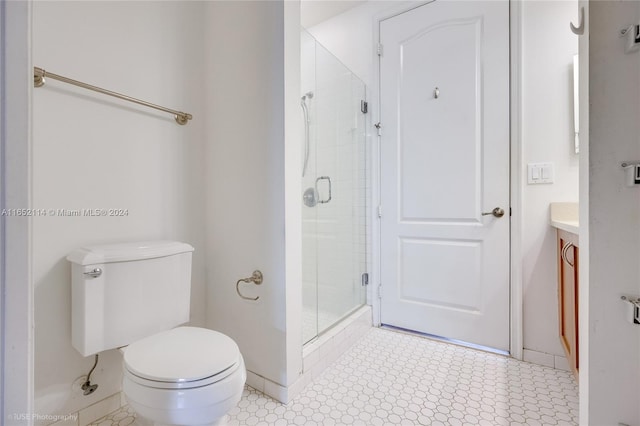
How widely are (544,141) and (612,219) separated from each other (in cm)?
106

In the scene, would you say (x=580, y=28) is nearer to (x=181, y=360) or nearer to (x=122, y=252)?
(x=181, y=360)

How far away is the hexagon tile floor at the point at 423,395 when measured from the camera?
1207 millimetres

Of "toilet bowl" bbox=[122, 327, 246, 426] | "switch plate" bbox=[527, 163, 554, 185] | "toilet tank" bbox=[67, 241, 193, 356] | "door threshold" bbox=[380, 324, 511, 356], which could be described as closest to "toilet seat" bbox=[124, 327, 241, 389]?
"toilet bowl" bbox=[122, 327, 246, 426]

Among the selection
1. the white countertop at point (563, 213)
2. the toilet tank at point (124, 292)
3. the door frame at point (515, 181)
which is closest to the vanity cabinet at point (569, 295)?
the white countertop at point (563, 213)

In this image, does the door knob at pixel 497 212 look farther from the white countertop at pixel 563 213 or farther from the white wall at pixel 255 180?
the white wall at pixel 255 180

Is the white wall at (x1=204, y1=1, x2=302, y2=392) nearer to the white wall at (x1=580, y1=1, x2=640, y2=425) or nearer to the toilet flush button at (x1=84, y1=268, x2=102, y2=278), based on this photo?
the toilet flush button at (x1=84, y1=268, x2=102, y2=278)

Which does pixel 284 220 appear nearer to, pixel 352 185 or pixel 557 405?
pixel 352 185

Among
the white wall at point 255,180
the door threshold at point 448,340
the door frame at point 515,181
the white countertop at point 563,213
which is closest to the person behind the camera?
the white wall at point 255,180

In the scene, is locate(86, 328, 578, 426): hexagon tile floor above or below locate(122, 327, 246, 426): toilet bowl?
below

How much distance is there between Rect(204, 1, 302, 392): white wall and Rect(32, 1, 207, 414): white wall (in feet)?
0.40

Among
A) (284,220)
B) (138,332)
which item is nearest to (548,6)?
(284,220)

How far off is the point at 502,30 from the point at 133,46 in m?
2.00

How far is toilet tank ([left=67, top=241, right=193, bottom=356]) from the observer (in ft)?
3.44

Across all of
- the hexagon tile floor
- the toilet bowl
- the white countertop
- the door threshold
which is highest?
the white countertop
